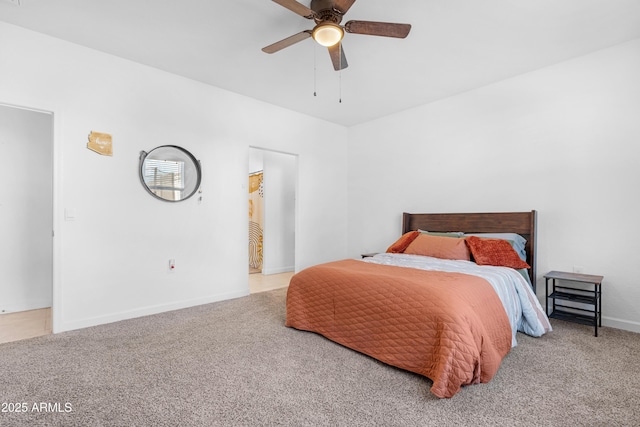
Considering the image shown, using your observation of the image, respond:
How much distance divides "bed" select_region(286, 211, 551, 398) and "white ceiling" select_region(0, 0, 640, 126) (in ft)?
5.63

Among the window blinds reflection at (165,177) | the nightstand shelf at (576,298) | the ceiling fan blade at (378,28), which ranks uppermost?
the ceiling fan blade at (378,28)

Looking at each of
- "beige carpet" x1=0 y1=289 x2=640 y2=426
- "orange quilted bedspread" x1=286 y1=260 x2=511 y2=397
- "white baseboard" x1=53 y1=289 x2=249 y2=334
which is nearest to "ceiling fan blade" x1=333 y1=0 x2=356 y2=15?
"orange quilted bedspread" x1=286 y1=260 x2=511 y2=397

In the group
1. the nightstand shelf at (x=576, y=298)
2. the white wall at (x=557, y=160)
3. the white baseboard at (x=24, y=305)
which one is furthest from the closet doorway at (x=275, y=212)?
the nightstand shelf at (x=576, y=298)

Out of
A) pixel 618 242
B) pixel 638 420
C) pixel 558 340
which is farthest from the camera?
pixel 618 242

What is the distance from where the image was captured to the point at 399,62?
3.14m

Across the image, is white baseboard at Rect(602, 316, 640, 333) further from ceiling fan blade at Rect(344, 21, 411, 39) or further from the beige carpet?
ceiling fan blade at Rect(344, 21, 411, 39)

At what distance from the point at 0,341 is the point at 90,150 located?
1792 mm

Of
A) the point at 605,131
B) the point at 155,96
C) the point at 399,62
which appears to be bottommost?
the point at 605,131

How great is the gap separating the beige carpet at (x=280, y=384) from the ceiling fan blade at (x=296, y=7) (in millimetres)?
2359

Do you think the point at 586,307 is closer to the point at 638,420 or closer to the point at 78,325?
the point at 638,420

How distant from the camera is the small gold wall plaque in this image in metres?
2.95

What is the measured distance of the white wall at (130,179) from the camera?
2.78 meters

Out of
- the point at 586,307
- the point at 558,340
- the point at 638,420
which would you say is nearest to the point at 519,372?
the point at 638,420

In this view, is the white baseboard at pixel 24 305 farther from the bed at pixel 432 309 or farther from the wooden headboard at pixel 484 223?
the wooden headboard at pixel 484 223
